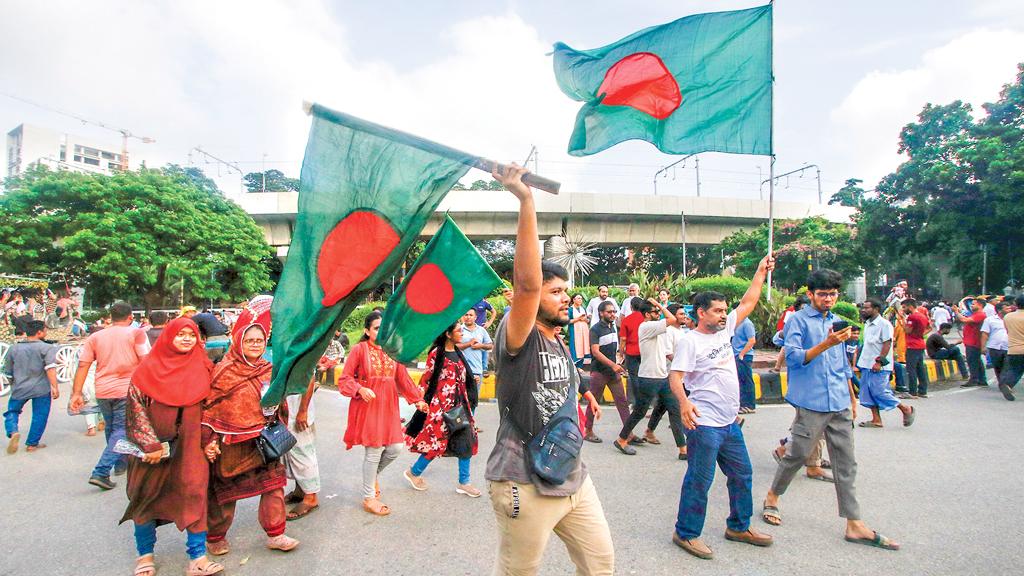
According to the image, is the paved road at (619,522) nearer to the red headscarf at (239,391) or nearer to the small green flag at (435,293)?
the red headscarf at (239,391)

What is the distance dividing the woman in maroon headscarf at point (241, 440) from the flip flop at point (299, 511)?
0.47 metres

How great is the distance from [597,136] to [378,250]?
6.34 ft

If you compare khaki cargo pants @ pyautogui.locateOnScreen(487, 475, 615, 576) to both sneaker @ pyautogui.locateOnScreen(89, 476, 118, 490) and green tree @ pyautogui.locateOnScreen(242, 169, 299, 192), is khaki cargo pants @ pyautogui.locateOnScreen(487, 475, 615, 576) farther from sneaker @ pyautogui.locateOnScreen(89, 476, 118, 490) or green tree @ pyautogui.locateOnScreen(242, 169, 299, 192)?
green tree @ pyautogui.locateOnScreen(242, 169, 299, 192)

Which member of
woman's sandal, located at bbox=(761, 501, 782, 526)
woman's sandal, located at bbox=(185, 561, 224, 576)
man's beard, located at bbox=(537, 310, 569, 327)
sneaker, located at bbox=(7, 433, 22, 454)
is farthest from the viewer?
sneaker, located at bbox=(7, 433, 22, 454)

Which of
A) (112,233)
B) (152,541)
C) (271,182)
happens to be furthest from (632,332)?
(271,182)

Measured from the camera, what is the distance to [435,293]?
133 inches

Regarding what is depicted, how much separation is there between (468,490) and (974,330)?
1045 cm

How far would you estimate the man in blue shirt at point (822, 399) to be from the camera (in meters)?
3.63

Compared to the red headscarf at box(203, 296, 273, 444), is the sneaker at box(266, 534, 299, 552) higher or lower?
lower

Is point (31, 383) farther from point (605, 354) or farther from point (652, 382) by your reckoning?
point (652, 382)

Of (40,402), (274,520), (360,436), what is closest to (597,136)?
(360,436)

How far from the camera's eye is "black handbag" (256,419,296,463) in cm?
356

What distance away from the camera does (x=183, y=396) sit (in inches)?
133

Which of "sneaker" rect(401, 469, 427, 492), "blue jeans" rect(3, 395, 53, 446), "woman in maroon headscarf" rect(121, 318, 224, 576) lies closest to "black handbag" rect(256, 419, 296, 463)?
"woman in maroon headscarf" rect(121, 318, 224, 576)
